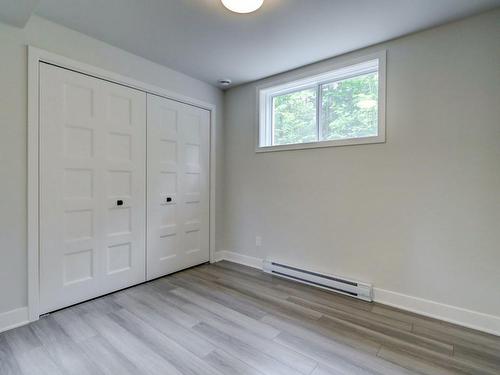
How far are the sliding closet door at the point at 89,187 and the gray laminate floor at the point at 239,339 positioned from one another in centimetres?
31

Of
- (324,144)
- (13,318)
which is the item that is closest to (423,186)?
(324,144)

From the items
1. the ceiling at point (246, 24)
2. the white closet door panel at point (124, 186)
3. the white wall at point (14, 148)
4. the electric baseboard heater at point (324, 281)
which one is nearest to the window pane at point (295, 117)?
the ceiling at point (246, 24)

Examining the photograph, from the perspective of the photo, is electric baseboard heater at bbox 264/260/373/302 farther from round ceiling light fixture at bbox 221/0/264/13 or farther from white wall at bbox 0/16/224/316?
round ceiling light fixture at bbox 221/0/264/13

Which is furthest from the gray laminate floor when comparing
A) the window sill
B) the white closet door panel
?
the window sill

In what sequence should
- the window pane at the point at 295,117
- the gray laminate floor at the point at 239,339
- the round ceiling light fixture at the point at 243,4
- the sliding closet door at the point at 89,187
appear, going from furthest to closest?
1. the window pane at the point at 295,117
2. the sliding closet door at the point at 89,187
3. the round ceiling light fixture at the point at 243,4
4. the gray laminate floor at the point at 239,339

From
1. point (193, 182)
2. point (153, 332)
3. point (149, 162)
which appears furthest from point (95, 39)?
point (153, 332)

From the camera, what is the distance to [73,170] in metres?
2.27

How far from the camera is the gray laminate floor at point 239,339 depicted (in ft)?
5.14

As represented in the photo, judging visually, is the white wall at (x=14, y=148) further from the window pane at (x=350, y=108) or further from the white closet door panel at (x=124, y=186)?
the window pane at (x=350, y=108)

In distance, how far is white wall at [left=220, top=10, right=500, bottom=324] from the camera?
1978 millimetres

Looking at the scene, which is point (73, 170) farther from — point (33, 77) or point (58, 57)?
point (58, 57)

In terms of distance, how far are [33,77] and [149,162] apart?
117 centimetres

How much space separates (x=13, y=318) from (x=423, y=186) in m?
3.49

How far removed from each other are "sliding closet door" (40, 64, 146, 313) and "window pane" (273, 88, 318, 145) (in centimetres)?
163
